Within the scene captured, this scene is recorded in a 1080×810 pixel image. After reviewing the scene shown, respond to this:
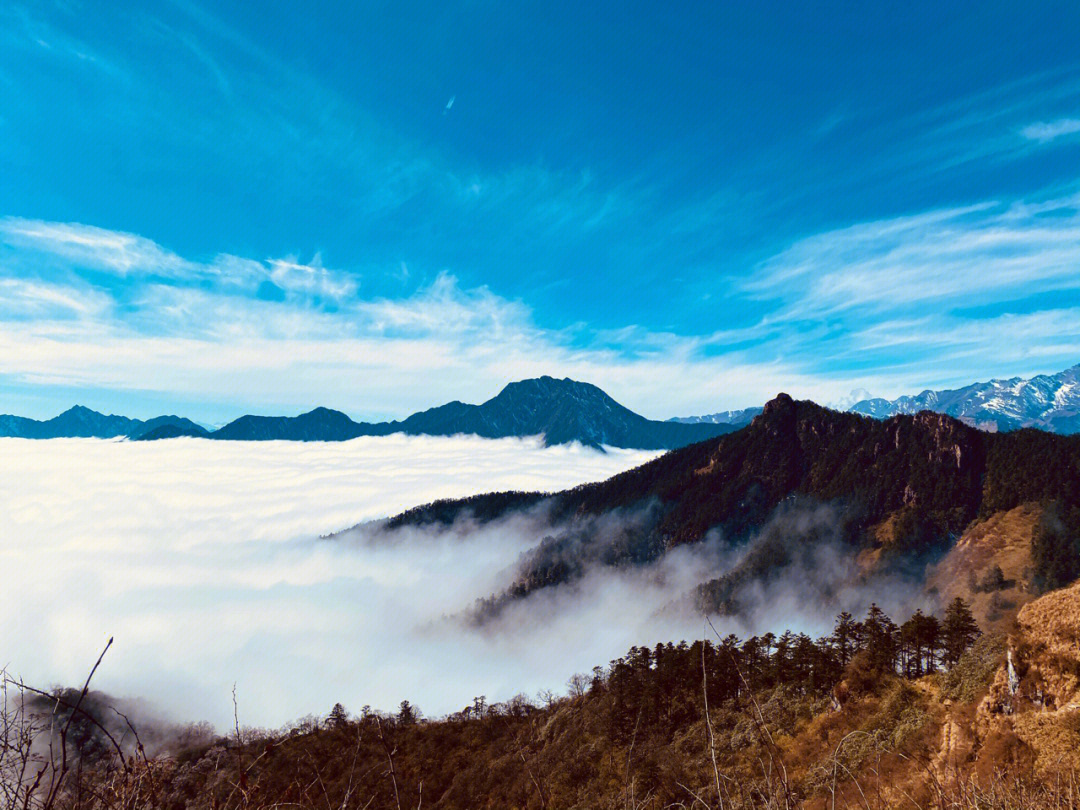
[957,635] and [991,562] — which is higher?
[957,635]

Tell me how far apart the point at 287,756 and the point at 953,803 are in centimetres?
13347

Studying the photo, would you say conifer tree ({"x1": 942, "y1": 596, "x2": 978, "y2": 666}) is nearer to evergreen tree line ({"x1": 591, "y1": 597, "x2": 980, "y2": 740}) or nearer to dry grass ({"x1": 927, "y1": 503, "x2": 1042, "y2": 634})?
evergreen tree line ({"x1": 591, "y1": 597, "x2": 980, "y2": 740})

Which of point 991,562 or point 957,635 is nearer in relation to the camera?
point 957,635

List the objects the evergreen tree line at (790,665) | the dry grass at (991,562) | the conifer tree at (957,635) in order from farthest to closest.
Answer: the dry grass at (991,562) → the evergreen tree line at (790,665) → the conifer tree at (957,635)

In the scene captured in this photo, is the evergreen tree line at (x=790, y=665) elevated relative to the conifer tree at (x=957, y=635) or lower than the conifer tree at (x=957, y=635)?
lower

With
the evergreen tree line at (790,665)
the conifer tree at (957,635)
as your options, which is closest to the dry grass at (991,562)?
the evergreen tree line at (790,665)

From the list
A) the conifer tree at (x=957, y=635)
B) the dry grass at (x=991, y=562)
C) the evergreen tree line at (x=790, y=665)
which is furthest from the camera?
the dry grass at (x=991, y=562)

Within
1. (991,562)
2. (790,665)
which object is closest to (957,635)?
(790,665)

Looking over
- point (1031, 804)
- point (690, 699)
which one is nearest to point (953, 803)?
point (1031, 804)

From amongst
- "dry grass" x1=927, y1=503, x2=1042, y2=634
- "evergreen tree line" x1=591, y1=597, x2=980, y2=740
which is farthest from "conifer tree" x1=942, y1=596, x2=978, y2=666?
"dry grass" x1=927, y1=503, x2=1042, y2=634

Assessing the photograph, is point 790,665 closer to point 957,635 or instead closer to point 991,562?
point 957,635

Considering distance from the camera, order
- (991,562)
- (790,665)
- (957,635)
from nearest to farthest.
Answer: (957,635)
(790,665)
(991,562)

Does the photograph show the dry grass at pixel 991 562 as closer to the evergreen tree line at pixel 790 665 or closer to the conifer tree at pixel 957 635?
the evergreen tree line at pixel 790 665

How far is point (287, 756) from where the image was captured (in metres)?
107
